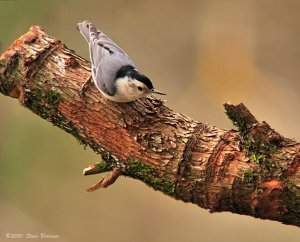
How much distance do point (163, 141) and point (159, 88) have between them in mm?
1890

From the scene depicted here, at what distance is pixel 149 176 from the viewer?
6.73 ft

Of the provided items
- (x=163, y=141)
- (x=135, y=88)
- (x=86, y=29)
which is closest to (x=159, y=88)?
(x=86, y=29)

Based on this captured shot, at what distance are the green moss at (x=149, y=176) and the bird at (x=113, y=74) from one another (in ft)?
0.99

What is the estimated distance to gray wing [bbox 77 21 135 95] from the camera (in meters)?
2.31

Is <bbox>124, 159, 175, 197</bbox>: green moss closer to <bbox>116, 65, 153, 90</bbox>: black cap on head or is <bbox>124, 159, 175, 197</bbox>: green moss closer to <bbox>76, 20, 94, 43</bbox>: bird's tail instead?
<bbox>116, 65, 153, 90</bbox>: black cap on head

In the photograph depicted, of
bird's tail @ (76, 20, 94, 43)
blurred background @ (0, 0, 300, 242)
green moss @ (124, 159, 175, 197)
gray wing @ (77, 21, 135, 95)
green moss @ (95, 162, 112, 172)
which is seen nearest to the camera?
green moss @ (124, 159, 175, 197)

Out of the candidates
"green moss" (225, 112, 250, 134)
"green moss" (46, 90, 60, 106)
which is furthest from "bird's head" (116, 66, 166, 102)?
"green moss" (225, 112, 250, 134)

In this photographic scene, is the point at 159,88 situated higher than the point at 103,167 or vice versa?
the point at 159,88

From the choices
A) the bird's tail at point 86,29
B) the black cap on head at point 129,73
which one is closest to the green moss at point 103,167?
the black cap on head at point 129,73

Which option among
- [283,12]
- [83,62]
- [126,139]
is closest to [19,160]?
[83,62]

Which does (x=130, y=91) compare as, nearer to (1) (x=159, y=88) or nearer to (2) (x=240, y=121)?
(2) (x=240, y=121)

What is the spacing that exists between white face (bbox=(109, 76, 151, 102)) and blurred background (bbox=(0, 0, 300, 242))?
1561 millimetres

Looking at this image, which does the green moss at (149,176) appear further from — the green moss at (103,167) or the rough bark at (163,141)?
the green moss at (103,167)

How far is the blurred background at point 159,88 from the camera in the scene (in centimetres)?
366
